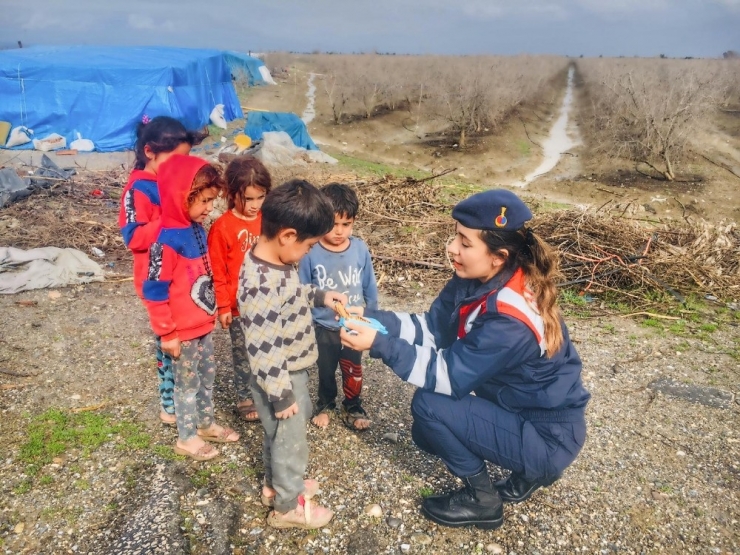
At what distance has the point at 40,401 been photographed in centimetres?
357

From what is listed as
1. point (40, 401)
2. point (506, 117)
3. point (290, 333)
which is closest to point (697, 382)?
point (290, 333)

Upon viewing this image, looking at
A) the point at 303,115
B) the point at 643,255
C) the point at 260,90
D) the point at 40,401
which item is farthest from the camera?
the point at 260,90

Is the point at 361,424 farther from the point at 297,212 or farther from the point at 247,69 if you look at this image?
the point at 247,69

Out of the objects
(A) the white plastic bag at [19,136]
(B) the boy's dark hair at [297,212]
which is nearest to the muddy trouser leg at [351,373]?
(B) the boy's dark hair at [297,212]

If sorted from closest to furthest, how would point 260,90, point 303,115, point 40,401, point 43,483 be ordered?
point 43,483
point 40,401
point 303,115
point 260,90

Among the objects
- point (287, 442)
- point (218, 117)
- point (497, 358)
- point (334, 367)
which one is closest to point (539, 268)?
point (497, 358)

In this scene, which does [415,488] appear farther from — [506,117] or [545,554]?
[506,117]

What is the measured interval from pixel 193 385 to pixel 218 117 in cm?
2101

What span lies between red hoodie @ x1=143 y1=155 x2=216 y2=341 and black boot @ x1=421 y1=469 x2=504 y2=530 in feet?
5.10

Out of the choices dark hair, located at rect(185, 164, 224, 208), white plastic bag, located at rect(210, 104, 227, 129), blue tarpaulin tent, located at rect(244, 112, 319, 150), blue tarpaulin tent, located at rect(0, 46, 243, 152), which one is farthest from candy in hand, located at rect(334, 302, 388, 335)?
white plastic bag, located at rect(210, 104, 227, 129)

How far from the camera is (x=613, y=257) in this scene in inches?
232

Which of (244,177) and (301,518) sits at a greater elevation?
(244,177)

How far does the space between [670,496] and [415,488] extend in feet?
4.62

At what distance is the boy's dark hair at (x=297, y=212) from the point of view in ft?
7.12
